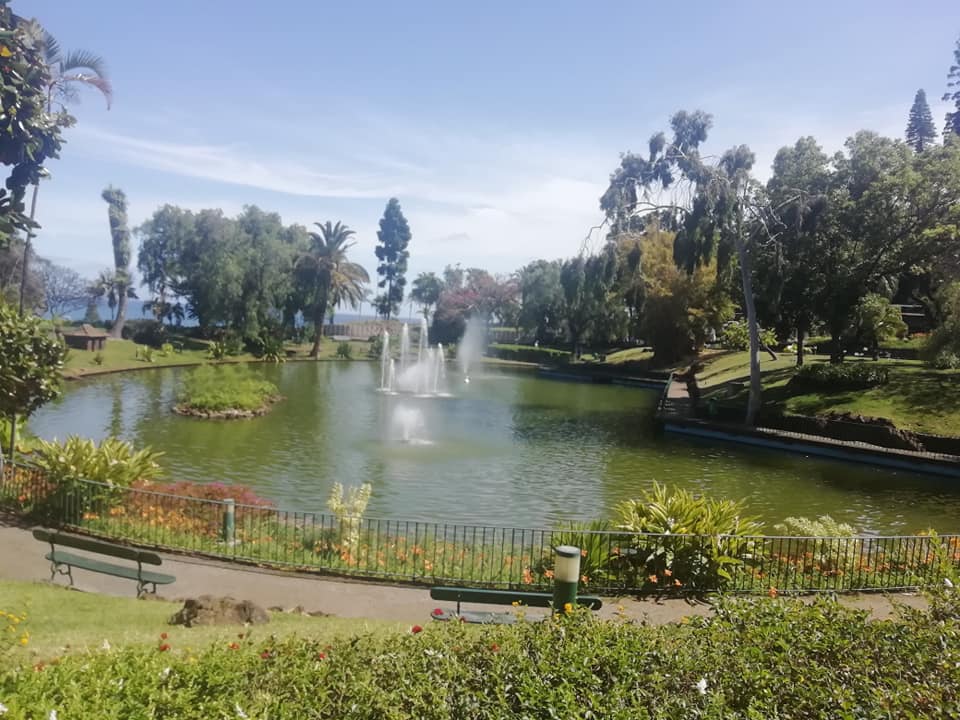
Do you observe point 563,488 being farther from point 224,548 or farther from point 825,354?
point 825,354

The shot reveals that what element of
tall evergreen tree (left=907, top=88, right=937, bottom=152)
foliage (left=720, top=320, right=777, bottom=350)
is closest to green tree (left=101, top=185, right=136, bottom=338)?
foliage (left=720, top=320, right=777, bottom=350)

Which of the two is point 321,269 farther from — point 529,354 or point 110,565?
point 110,565

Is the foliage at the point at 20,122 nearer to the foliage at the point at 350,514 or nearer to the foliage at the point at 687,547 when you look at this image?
the foliage at the point at 350,514

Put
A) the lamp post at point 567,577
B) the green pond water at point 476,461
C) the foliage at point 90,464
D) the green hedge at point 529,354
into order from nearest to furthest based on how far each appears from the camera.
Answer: the lamp post at point 567,577
the foliage at point 90,464
the green pond water at point 476,461
the green hedge at point 529,354

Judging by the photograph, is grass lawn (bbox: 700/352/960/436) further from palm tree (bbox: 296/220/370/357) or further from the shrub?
palm tree (bbox: 296/220/370/357)

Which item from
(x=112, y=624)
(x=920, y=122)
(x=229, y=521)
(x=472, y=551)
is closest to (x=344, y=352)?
(x=229, y=521)

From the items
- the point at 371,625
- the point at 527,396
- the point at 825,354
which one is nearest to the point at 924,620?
the point at 371,625

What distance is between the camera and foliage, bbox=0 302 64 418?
1529 centimetres

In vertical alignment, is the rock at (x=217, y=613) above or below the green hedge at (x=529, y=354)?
below

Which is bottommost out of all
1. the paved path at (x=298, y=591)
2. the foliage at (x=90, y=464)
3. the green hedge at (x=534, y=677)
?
the paved path at (x=298, y=591)

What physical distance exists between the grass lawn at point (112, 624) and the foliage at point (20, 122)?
7.14 metres

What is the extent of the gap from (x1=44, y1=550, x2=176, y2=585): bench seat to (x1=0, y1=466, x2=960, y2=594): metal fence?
1.82m

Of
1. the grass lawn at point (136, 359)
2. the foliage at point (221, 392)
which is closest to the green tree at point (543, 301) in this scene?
the grass lawn at point (136, 359)

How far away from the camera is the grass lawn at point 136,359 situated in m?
43.9
